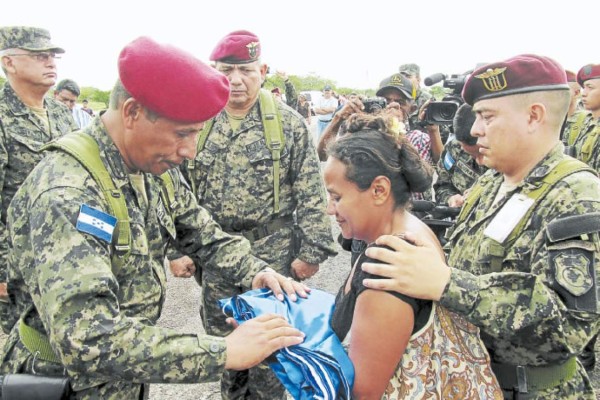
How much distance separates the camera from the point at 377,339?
151 centimetres

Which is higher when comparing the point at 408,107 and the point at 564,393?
the point at 408,107

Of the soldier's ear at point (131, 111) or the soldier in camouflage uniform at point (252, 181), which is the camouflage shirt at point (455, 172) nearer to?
the soldier in camouflage uniform at point (252, 181)

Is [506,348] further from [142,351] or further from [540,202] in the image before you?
[142,351]

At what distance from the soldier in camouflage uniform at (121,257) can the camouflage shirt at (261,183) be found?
3.91ft

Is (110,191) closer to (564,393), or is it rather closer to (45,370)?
(45,370)

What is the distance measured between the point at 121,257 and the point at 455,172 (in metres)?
3.21

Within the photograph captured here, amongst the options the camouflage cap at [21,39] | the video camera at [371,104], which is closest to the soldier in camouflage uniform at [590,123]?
the video camera at [371,104]

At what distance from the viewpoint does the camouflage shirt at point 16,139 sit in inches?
147

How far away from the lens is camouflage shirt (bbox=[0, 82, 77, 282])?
12.3ft

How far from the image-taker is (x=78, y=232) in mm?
1568

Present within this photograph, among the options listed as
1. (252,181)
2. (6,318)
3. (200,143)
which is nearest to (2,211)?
(6,318)

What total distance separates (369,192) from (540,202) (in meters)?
0.65

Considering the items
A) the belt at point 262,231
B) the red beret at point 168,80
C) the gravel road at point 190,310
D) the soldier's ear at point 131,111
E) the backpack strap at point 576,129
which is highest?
the red beret at point 168,80

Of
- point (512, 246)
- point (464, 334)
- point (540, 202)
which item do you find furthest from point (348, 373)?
point (540, 202)
